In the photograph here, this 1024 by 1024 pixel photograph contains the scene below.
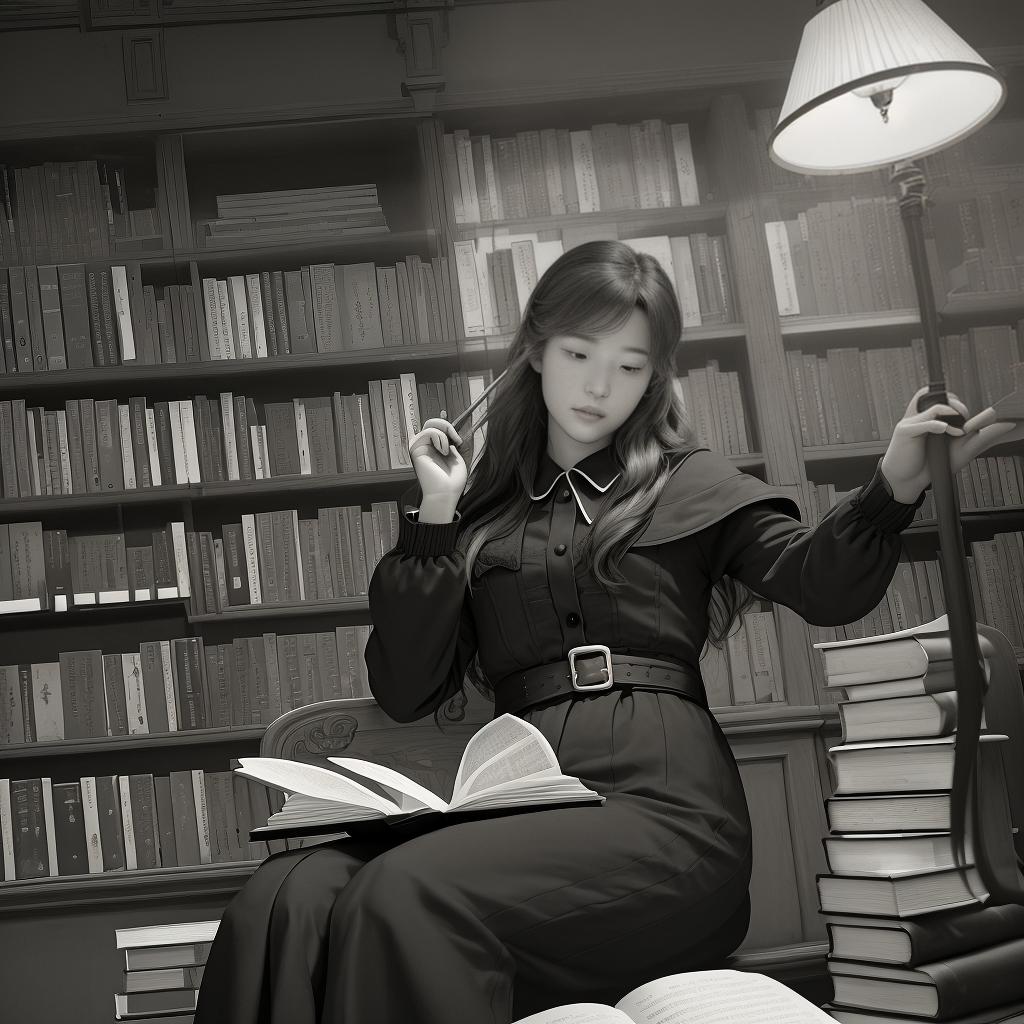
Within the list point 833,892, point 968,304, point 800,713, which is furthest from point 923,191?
point 968,304

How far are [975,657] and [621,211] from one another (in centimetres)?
188

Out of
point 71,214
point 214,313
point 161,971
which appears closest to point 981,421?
point 161,971

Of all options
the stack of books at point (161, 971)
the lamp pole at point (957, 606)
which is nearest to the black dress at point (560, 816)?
the lamp pole at point (957, 606)

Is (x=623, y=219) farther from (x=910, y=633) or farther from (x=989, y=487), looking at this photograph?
(x=910, y=633)

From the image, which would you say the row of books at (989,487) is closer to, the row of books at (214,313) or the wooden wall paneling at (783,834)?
the wooden wall paneling at (783,834)

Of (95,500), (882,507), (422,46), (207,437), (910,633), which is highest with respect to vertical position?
(422,46)

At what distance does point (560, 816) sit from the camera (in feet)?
4.29

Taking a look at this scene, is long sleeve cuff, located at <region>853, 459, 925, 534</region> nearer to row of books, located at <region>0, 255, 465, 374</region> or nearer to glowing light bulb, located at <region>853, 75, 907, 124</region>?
glowing light bulb, located at <region>853, 75, 907, 124</region>

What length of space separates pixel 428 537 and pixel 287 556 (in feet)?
3.71

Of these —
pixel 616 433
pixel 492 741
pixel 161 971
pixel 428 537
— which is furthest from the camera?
pixel 161 971

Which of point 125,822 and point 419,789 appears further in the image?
point 125,822

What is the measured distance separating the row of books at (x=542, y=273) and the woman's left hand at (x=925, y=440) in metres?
1.37

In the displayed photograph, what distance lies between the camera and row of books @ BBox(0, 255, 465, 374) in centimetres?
271

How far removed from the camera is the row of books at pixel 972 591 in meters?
2.60
